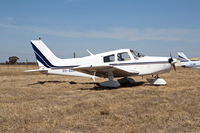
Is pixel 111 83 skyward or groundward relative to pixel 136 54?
groundward

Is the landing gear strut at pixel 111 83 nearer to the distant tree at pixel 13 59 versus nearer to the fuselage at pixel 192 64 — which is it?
the fuselage at pixel 192 64

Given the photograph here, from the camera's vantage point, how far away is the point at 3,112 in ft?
20.5

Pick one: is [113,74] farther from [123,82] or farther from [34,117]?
[34,117]

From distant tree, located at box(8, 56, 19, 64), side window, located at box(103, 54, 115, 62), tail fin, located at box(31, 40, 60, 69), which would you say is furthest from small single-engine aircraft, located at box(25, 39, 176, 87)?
distant tree, located at box(8, 56, 19, 64)

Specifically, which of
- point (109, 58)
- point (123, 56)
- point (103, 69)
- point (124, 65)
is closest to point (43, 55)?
point (109, 58)

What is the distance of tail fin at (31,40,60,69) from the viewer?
1493 cm

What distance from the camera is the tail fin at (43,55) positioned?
14930mm

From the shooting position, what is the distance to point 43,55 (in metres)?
15.1

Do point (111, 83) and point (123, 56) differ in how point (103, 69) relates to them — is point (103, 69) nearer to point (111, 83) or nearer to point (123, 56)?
point (111, 83)

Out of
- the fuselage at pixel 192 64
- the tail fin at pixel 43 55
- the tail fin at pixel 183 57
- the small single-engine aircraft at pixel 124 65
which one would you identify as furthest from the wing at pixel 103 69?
the tail fin at pixel 183 57

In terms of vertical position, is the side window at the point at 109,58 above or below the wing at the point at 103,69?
above

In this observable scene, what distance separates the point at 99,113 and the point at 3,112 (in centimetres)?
255

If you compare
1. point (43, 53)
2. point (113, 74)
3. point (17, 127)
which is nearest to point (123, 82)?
point (113, 74)

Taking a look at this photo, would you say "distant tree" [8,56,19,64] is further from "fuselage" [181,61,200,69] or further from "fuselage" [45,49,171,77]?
"fuselage" [45,49,171,77]
